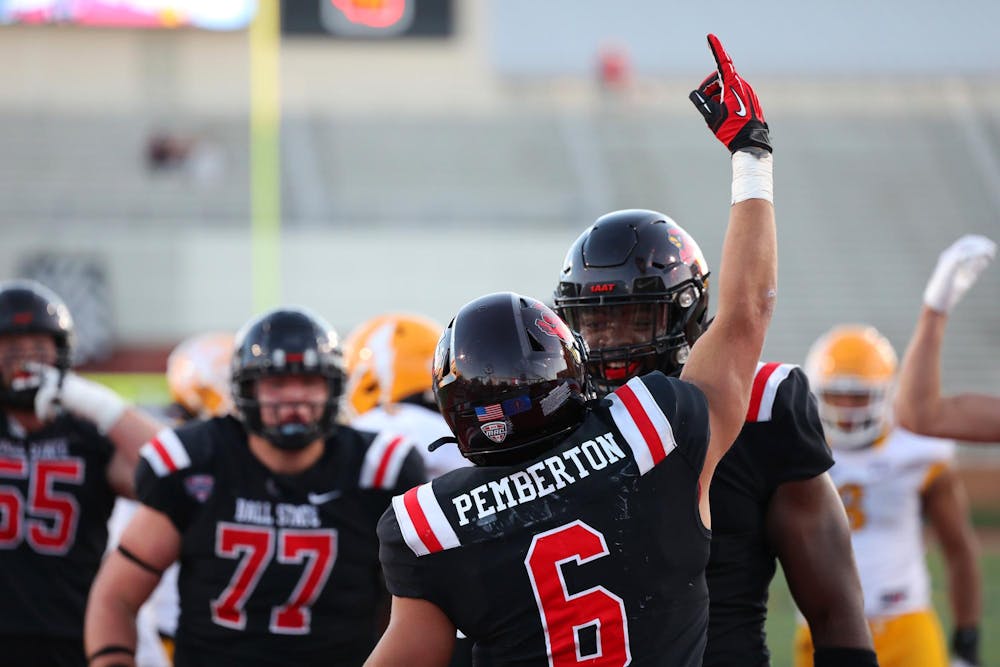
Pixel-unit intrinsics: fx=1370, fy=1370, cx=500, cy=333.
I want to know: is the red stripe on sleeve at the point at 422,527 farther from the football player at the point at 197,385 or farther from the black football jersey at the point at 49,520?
the football player at the point at 197,385

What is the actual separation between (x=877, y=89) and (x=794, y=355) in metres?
8.72

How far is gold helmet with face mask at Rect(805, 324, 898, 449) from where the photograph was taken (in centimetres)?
574

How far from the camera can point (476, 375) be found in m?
2.41

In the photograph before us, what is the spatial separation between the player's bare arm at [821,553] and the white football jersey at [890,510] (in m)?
2.79

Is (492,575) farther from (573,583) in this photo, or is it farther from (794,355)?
(794,355)

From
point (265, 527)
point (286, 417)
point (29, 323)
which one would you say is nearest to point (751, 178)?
point (286, 417)

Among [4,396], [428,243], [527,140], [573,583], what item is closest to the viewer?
[573,583]

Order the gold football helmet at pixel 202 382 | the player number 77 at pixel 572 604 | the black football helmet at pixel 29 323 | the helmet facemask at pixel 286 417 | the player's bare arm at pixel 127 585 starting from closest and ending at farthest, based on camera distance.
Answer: the player number 77 at pixel 572 604
the player's bare arm at pixel 127 585
the helmet facemask at pixel 286 417
the black football helmet at pixel 29 323
the gold football helmet at pixel 202 382

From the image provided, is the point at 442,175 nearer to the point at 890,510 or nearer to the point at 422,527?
the point at 890,510

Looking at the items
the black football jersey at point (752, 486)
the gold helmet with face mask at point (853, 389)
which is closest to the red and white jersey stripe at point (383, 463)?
the black football jersey at point (752, 486)

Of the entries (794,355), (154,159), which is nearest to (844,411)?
(794,355)

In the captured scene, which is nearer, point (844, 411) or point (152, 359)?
point (844, 411)

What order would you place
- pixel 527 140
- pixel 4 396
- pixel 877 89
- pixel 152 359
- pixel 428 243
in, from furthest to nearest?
pixel 877 89
pixel 527 140
pixel 428 243
pixel 152 359
pixel 4 396

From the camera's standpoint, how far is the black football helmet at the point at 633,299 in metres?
2.82
